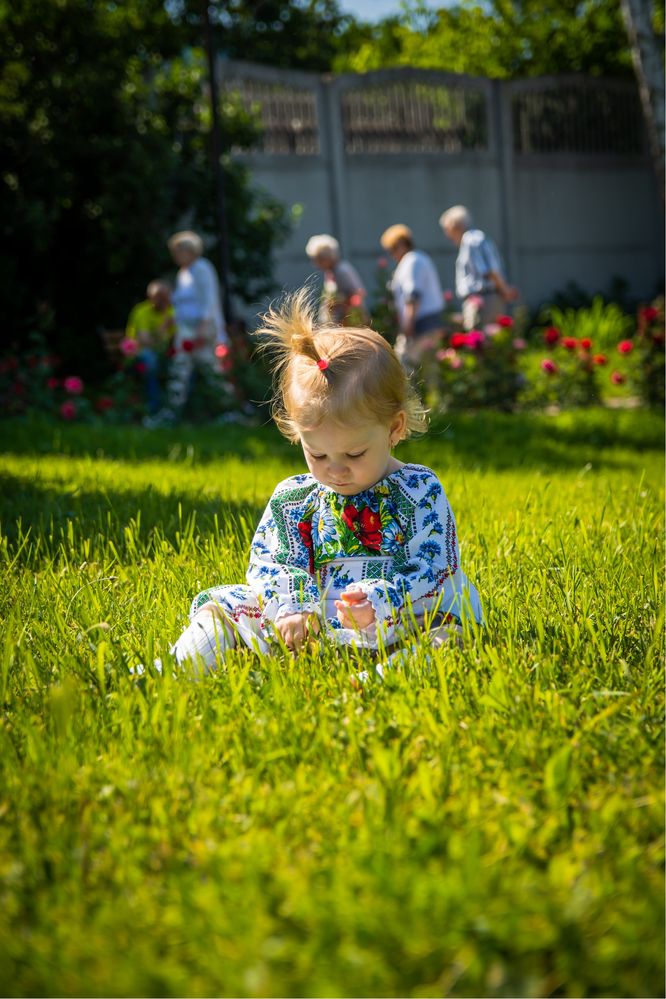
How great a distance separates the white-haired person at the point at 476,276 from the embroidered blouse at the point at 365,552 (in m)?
6.52

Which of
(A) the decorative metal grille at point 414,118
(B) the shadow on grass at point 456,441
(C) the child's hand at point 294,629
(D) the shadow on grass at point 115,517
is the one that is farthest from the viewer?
(A) the decorative metal grille at point 414,118

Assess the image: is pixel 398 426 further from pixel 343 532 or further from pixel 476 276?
pixel 476 276

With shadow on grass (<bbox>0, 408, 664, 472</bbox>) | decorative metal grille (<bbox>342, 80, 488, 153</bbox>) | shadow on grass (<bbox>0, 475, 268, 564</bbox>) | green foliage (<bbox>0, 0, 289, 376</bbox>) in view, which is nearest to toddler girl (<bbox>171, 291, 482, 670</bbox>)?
shadow on grass (<bbox>0, 475, 268, 564</bbox>)

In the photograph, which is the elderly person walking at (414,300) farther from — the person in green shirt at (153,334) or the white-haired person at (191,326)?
the person in green shirt at (153,334)

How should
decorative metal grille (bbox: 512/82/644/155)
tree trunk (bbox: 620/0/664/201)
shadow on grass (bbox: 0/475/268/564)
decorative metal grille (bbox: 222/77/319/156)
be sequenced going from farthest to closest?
decorative metal grille (bbox: 512/82/644/155) < decorative metal grille (bbox: 222/77/319/156) < tree trunk (bbox: 620/0/664/201) < shadow on grass (bbox: 0/475/268/564)

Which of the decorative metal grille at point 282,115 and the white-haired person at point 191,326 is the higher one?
the decorative metal grille at point 282,115

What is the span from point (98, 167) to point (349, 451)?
1041 centimetres

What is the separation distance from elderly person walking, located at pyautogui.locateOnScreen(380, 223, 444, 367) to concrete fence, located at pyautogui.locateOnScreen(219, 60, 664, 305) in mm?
4975

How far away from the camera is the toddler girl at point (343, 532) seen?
2695mm

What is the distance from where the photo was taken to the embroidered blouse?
2.77 meters

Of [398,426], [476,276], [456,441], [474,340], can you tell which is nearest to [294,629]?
[398,426]

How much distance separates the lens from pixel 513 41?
23.9m

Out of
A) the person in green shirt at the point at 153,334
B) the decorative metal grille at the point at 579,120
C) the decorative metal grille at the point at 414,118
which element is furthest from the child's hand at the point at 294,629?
the decorative metal grille at the point at 579,120

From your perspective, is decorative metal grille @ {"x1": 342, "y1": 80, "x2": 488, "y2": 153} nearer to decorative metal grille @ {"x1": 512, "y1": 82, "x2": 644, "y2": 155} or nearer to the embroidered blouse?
decorative metal grille @ {"x1": 512, "y1": 82, "x2": 644, "y2": 155}
